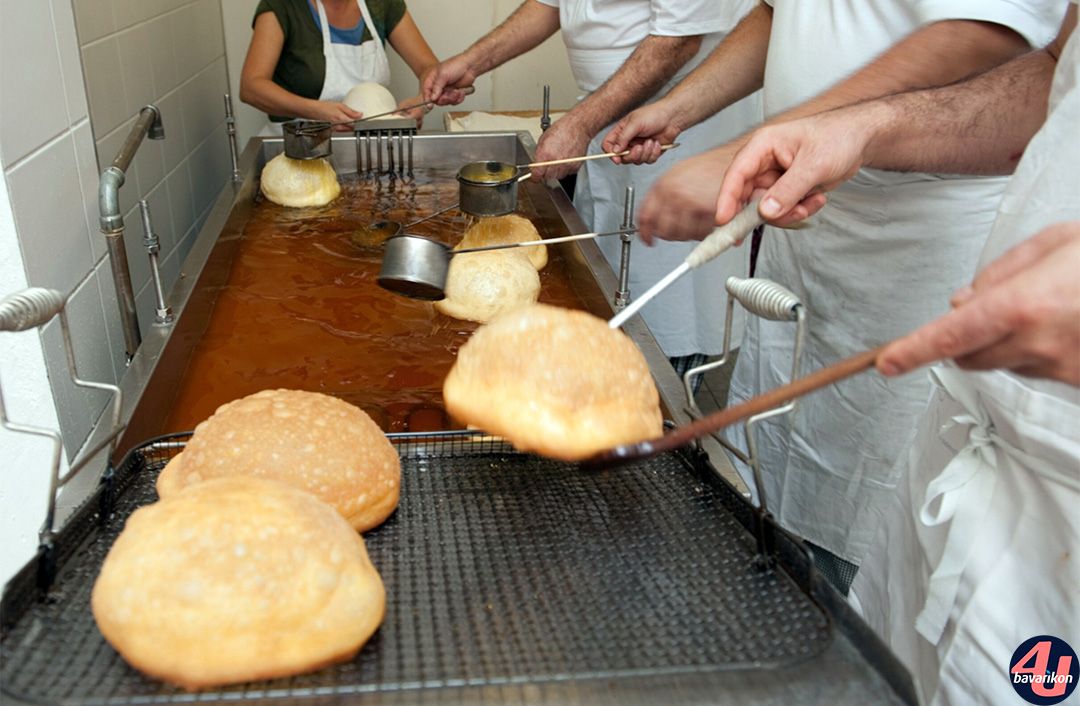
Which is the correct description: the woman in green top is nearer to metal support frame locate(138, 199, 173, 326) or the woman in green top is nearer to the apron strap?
metal support frame locate(138, 199, 173, 326)

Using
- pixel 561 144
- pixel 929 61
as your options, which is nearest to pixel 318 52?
pixel 561 144

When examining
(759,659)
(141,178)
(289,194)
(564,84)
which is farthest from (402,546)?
(564,84)

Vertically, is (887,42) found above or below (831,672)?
above

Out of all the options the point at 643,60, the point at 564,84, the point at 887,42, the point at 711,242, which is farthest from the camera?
the point at 564,84

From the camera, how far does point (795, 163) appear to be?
4.02 ft

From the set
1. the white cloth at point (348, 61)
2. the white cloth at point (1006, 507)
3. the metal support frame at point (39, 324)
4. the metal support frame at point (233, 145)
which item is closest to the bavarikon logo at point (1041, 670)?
the white cloth at point (1006, 507)

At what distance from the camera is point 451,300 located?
79.7 inches

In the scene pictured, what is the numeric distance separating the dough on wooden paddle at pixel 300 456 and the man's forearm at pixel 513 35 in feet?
7.67

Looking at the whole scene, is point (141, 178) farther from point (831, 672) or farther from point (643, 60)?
point (831, 672)

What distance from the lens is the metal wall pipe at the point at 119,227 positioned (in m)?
1.68

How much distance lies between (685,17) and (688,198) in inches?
51.6

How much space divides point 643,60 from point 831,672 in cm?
212

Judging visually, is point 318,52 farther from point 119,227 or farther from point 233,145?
point 119,227

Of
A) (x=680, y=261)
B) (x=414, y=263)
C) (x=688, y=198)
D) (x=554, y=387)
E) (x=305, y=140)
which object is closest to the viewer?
(x=554, y=387)
